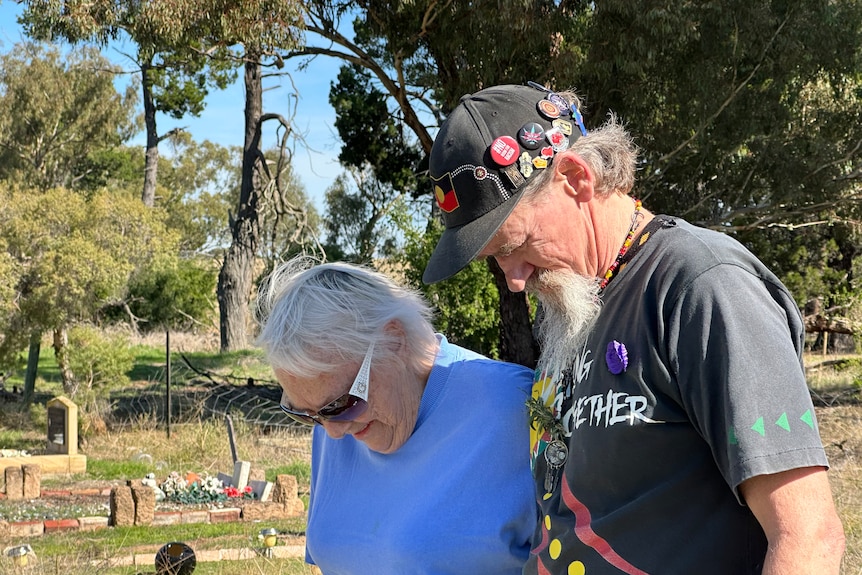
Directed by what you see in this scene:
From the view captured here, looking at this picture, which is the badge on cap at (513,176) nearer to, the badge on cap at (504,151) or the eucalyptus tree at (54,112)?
the badge on cap at (504,151)

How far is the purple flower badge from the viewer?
1.50 m

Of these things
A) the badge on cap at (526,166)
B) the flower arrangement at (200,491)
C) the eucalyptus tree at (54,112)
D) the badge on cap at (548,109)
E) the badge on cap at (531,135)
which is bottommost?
the flower arrangement at (200,491)

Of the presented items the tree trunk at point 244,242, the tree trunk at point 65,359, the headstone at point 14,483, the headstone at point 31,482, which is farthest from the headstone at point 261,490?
the tree trunk at point 244,242

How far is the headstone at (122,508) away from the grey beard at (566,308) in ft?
22.3

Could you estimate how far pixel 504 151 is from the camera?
1715 mm

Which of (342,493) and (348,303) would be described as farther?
(342,493)

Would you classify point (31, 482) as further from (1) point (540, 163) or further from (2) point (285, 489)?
(1) point (540, 163)

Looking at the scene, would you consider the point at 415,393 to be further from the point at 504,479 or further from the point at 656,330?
the point at 656,330

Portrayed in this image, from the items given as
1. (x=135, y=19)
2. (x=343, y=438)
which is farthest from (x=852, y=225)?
(x=343, y=438)

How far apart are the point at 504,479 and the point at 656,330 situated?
2.78ft

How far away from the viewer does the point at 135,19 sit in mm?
10523

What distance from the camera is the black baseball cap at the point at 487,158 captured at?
1.71 meters

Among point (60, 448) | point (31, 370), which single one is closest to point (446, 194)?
point (60, 448)

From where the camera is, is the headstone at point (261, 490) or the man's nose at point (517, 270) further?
the headstone at point (261, 490)
